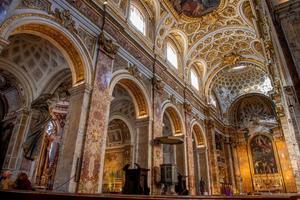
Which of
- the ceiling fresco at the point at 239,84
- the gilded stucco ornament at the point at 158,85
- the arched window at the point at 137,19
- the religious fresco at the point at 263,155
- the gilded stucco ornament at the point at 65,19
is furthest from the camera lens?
the ceiling fresco at the point at 239,84

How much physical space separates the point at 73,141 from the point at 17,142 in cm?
448

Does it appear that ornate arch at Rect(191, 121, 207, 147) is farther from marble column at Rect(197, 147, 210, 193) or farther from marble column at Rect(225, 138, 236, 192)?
marble column at Rect(225, 138, 236, 192)

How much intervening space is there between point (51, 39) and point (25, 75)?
11.7ft

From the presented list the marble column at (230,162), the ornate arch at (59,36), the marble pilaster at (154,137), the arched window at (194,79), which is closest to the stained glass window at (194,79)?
the arched window at (194,79)

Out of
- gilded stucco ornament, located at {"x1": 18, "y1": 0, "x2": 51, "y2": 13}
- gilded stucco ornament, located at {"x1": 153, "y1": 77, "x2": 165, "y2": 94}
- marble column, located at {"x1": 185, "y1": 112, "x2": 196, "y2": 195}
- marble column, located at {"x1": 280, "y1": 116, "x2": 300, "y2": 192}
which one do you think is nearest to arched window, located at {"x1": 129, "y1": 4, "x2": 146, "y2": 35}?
gilded stucco ornament, located at {"x1": 153, "y1": 77, "x2": 165, "y2": 94}

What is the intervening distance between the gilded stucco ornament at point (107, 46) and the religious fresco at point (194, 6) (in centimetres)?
642

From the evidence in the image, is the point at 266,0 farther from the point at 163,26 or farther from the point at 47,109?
the point at 47,109

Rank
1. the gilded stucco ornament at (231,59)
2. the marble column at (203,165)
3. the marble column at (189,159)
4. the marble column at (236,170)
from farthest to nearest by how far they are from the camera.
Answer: the marble column at (236,170) → the gilded stucco ornament at (231,59) → the marble column at (203,165) → the marble column at (189,159)

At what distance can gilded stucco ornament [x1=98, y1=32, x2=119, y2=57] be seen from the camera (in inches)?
311

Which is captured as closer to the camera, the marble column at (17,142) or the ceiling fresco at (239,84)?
the marble column at (17,142)

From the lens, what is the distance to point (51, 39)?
6.78 meters

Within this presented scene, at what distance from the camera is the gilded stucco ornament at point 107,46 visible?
25.9ft

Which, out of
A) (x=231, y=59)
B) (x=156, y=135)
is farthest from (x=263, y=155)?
(x=156, y=135)

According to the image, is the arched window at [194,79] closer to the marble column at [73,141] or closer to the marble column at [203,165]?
the marble column at [203,165]
